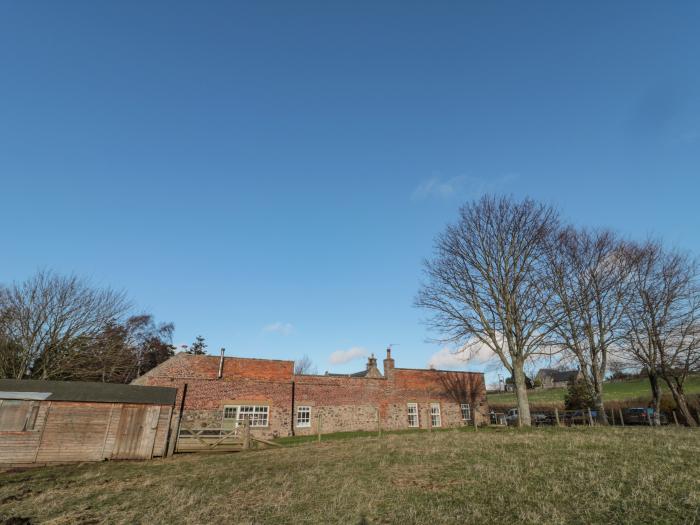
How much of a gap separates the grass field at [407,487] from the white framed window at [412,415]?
59.5 ft

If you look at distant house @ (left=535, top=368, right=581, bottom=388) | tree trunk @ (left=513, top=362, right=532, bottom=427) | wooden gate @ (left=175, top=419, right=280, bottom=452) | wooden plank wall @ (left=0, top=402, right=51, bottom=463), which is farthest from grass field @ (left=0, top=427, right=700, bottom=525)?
distant house @ (left=535, top=368, right=581, bottom=388)

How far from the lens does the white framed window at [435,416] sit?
3406 cm

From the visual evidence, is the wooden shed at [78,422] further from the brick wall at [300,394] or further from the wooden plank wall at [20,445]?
the brick wall at [300,394]

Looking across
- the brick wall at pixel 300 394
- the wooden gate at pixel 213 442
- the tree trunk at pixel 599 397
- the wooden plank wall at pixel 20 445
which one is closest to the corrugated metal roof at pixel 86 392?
the wooden plank wall at pixel 20 445

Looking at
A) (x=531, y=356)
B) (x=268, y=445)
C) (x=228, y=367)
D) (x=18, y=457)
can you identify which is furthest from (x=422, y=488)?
(x=228, y=367)

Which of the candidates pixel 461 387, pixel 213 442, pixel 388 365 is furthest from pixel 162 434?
pixel 461 387

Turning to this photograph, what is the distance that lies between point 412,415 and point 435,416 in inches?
101

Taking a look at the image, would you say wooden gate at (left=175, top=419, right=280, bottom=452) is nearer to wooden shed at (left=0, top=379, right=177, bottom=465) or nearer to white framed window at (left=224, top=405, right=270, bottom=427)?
wooden shed at (left=0, top=379, right=177, bottom=465)

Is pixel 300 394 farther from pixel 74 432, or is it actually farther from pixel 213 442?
pixel 74 432

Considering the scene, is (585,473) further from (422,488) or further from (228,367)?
(228,367)

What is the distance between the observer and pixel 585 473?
967cm

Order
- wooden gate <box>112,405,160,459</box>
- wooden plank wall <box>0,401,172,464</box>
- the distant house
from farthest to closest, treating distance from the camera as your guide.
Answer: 1. the distant house
2. wooden gate <box>112,405,160,459</box>
3. wooden plank wall <box>0,401,172,464</box>

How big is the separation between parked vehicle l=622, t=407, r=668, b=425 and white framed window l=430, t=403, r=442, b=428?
15.9 m

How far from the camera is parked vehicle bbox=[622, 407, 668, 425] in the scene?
29680 millimetres
